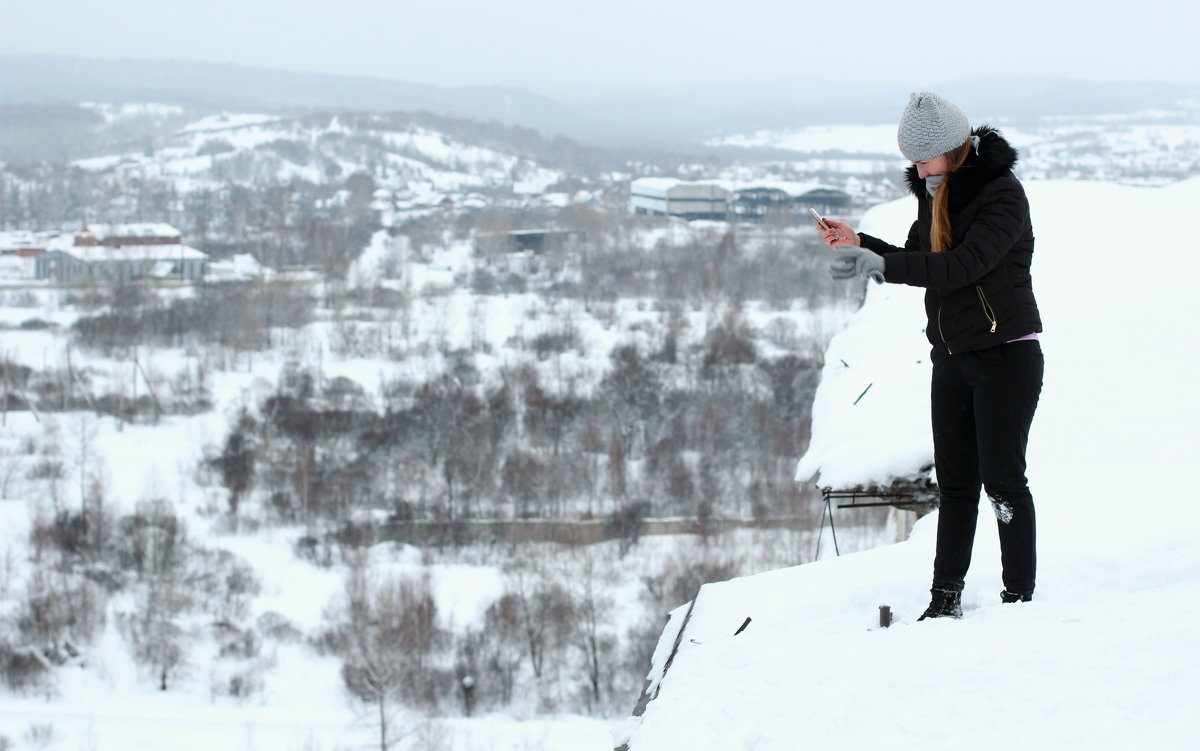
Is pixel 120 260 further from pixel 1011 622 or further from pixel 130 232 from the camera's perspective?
pixel 1011 622

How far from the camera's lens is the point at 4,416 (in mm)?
20172

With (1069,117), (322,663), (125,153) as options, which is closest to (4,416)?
(322,663)

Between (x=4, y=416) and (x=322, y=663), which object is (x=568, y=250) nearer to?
(x=4, y=416)

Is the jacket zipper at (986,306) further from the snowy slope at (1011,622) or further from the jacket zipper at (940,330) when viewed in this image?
the snowy slope at (1011,622)

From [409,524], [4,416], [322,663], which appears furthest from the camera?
[4,416]

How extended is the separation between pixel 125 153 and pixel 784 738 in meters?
80.0

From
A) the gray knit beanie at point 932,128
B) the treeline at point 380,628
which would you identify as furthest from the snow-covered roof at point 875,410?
the treeline at point 380,628

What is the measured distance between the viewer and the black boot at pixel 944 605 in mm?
2135

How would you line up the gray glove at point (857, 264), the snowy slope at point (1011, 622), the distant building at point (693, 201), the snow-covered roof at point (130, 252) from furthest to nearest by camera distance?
the distant building at point (693, 201)
the snow-covered roof at point (130, 252)
the gray glove at point (857, 264)
the snowy slope at point (1011, 622)

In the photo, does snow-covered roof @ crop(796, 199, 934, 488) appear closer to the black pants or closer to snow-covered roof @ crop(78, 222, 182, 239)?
the black pants

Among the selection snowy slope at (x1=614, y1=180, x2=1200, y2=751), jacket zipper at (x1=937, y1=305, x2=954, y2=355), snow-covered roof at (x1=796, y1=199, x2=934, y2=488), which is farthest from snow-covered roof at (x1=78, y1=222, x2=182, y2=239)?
jacket zipper at (x1=937, y1=305, x2=954, y2=355)

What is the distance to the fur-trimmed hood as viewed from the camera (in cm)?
205

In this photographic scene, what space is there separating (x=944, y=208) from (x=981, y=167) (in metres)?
0.10

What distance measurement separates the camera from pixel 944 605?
7.04 ft
